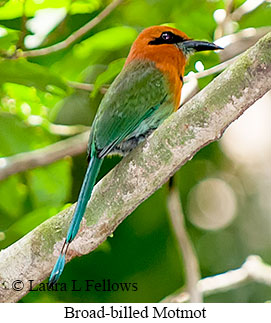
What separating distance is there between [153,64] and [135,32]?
1.35 feet

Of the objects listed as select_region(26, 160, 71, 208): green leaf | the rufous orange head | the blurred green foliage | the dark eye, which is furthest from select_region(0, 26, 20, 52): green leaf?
select_region(26, 160, 71, 208): green leaf

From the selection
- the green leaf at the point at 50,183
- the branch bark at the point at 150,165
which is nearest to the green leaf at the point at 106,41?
the green leaf at the point at 50,183

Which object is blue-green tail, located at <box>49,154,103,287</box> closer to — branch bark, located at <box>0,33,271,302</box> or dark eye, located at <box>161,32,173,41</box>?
branch bark, located at <box>0,33,271,302</box>

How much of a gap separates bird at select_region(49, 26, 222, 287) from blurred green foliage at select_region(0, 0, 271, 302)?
0.38ft

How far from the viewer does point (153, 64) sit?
296cm

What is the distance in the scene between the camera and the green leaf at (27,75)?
9.25ft

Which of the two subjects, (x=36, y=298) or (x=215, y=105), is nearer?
(x=215, y=105)

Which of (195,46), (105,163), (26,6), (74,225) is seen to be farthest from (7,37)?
(105,163)

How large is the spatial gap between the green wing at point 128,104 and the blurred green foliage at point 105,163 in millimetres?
178

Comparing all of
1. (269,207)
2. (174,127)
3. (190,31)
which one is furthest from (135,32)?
(269,207)

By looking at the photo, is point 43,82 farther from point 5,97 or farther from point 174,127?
point 174,127

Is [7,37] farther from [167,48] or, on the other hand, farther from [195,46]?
[195,46]

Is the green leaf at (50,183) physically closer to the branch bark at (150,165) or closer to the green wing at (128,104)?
the green wing at (128,104)
